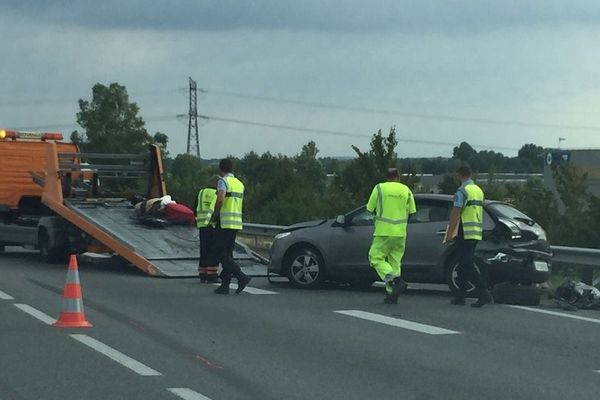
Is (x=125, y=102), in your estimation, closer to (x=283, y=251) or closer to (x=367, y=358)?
(x=283, y=251)

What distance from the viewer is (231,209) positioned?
1587 cm

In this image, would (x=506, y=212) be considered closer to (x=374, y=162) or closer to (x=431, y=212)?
(x=431, y=212)

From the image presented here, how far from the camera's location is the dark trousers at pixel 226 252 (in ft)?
51.5

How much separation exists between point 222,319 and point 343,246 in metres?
3.90

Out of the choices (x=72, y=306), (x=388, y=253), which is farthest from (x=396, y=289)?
(x=72, y=306)

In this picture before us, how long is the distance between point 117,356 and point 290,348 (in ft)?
5.42

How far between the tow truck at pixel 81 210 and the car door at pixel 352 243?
94.7 inches

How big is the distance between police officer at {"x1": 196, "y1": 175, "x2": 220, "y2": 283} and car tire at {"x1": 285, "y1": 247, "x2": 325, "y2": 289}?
1220mm

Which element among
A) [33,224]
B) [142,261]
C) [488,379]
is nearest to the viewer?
[488,379]

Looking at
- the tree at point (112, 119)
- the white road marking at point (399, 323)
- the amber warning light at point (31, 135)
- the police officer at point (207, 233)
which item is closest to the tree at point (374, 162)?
the amber warning light at point (31, 135)

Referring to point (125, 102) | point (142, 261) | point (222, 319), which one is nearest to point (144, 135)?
point (125, 102)

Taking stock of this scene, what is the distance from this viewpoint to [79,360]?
9.99m

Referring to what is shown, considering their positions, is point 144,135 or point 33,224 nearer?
point 33,224

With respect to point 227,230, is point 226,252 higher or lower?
lower
